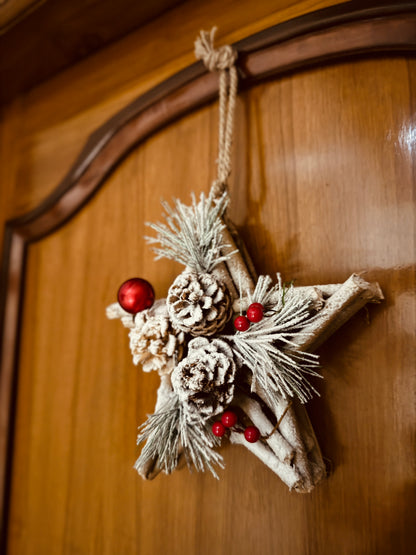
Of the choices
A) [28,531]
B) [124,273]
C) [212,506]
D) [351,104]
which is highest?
[351,104]

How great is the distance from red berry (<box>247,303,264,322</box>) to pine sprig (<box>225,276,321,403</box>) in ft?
0.05

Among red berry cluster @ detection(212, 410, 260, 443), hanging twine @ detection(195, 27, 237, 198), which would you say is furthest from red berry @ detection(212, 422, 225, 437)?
hanging twine @ detection(195, 27, 237, 198)

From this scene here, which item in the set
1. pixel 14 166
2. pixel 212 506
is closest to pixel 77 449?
pixel 212 506

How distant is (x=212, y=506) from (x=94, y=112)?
2.41 ft

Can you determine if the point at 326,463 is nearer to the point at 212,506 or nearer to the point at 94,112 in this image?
the point at 212,506

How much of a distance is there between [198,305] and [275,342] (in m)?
0.10

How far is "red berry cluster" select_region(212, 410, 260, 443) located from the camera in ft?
1.47

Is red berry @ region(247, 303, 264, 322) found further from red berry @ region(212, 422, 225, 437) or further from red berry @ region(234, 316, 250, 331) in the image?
red berry @ region(212, 422, 225, 437)

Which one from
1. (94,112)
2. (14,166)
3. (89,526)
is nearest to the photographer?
(89,526)

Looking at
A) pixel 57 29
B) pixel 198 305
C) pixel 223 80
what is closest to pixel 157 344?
pixel 198 305

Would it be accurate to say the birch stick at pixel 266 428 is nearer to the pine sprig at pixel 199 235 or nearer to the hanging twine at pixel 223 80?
the pine sprig at pixel 199 235

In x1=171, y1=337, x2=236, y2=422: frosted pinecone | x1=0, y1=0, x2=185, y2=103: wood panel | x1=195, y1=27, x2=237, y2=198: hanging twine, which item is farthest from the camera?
x1=0, y1=0, x2=185, y2=103: wood panel

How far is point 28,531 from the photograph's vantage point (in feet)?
2.44

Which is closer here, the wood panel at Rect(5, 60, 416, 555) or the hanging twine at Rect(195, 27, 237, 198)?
the wood panel at Rect(5, 60, 416, 555)
